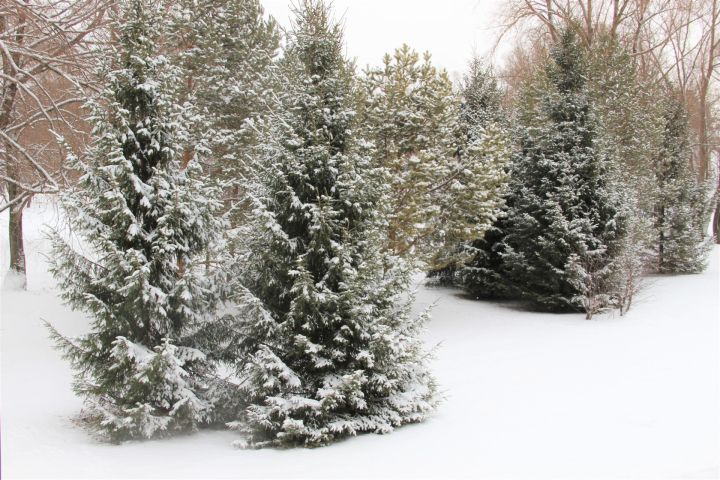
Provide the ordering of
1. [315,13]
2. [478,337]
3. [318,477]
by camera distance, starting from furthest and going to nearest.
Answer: [478,337] < [315,13] < [318,477]

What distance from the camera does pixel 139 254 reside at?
255 inches

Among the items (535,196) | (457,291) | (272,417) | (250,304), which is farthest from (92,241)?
(457,291)

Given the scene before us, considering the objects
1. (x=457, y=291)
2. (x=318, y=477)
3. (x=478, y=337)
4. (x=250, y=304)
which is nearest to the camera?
(x=318, y=477)

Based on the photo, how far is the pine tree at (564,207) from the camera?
44.6 ft

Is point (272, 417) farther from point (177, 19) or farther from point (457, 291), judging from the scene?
point (457, 291)

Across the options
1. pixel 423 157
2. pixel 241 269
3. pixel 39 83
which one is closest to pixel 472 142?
pixel 423 157

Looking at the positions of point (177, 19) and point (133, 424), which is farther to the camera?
point (177, 19)

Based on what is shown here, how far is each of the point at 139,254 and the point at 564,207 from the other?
11.0m

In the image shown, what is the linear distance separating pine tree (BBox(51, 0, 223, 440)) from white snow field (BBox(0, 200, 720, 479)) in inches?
23.0

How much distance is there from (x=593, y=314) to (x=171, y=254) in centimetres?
1062

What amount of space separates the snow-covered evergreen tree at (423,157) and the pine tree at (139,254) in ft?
18.7

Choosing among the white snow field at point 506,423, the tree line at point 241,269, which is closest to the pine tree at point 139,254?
the tree line at point 241,269

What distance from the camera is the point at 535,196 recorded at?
47.1ft

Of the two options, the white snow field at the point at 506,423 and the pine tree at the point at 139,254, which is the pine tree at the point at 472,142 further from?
the pine tree at the point at 139,254
